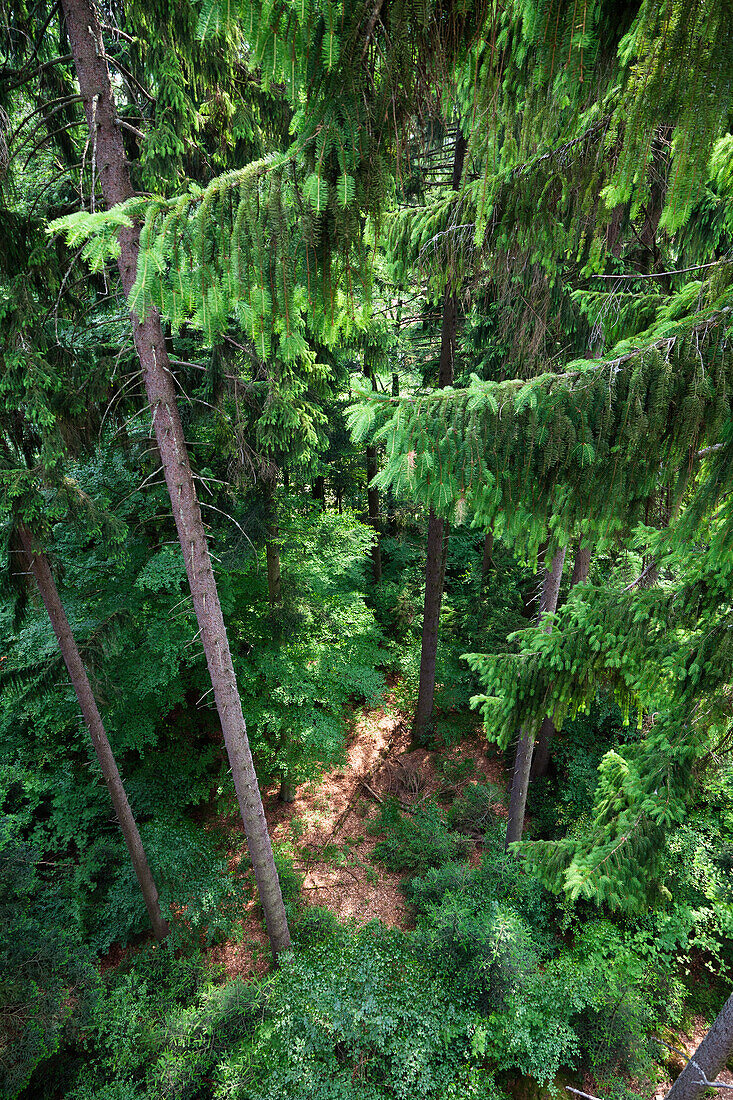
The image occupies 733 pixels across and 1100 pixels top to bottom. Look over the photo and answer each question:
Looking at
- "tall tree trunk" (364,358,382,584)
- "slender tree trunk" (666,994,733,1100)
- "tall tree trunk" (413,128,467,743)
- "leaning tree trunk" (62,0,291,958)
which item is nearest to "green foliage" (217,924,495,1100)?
"leaning tree trunk" (62,0,291,958)

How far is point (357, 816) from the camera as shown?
32.0 feet

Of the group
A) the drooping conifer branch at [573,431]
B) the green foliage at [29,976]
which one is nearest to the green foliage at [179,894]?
the green foliage at [29,976]

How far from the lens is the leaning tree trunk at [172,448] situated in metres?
3.98

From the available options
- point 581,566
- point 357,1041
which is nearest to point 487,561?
point 581,566

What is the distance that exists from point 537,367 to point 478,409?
3122mm

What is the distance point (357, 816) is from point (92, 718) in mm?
5454

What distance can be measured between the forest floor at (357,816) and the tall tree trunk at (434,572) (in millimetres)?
814

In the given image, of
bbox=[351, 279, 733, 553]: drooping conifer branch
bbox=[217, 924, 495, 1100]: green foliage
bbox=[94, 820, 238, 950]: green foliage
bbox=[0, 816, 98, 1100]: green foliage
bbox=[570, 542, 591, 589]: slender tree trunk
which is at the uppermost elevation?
bbox=[351, 279, 733, 553]: drooping conifer branch

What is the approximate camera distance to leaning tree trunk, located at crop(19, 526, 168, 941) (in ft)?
19.3

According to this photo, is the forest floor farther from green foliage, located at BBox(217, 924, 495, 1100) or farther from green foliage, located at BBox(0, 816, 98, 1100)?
green foliage, located at BBox(0, 816, 98, 1100)

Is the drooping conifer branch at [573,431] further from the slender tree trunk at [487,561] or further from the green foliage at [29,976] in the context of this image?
the slender tree trunk at [487,561]

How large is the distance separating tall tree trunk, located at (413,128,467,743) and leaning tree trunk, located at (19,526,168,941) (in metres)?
5.37

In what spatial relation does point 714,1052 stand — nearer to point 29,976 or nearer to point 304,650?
point 304,650

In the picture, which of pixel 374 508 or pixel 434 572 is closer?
pixel 434 572
